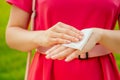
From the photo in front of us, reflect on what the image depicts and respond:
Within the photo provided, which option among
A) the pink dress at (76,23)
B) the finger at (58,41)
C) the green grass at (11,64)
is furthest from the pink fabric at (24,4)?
the green grass at (11,64)

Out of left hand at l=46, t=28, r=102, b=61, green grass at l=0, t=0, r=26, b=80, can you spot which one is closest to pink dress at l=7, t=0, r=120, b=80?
left hand at l=46, t=28, r=102, b=61

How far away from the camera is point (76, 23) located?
1811 mm

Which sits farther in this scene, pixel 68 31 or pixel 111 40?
pixel 111 40

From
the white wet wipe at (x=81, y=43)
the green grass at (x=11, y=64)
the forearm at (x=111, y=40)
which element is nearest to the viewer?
the white wet wipe at (x=81, y=43)

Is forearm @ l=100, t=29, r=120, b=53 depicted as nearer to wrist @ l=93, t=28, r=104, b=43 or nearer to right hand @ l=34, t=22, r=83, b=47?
wrist @ l=93, t=28, r=104, b=43

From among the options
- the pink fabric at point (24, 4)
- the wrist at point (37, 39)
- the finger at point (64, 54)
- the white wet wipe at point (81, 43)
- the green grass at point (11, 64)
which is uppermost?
the green grass at point (11, 64)

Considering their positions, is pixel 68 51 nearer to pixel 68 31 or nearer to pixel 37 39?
pixel 68 31

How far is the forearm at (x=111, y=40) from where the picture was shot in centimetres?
177

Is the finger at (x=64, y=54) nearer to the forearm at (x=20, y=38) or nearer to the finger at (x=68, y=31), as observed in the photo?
the finger at (x=68, y=31)

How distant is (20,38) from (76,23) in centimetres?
23

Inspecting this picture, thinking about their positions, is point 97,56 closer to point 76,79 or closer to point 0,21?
point 76,79

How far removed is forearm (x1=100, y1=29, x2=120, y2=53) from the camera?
177cm

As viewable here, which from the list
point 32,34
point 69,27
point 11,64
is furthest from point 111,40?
point 11,64

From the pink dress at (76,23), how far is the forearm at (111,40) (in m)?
0.06
